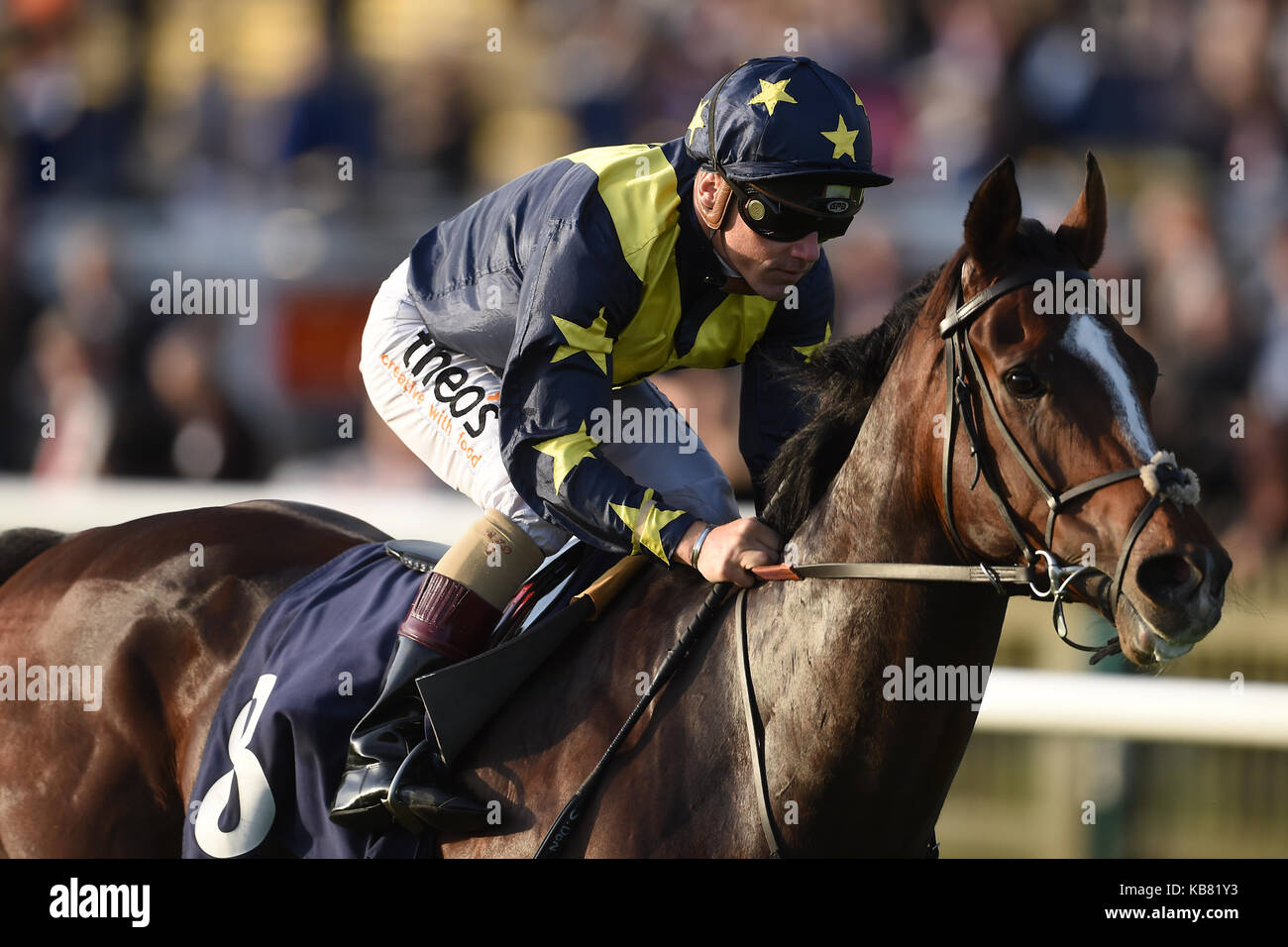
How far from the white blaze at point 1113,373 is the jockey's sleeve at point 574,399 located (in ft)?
2.44

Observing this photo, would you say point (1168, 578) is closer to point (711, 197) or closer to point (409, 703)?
point (711, 197)

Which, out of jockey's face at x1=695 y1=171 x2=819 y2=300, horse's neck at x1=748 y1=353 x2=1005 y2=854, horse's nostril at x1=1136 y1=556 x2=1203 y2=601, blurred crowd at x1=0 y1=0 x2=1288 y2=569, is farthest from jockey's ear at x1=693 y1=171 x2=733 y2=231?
blurred crowd at x1=0 y1=0 x2=1288 y2=569

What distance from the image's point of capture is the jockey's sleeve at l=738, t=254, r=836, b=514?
130 inches

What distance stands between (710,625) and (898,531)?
429 mm

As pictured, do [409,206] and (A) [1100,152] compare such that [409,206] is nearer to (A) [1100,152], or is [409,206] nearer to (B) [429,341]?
(A) [1100,152]

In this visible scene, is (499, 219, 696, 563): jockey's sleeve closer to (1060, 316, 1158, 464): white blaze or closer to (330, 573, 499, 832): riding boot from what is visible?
(330, 573, 499, 832): riding boot

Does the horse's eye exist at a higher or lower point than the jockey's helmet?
lower

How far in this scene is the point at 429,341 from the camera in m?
3.39

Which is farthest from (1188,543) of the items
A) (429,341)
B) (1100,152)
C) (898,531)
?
(1100,152)

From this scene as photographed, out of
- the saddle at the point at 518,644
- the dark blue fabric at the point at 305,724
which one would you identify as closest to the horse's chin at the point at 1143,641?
the saddle at the point at 518,644

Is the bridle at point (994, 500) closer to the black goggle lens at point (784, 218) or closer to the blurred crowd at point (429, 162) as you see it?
the black goggle lens at point (784, 218)

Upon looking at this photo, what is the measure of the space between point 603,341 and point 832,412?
0.43 meters

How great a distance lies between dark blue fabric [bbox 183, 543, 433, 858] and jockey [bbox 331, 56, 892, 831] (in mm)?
73

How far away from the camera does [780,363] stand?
3.26 meters
